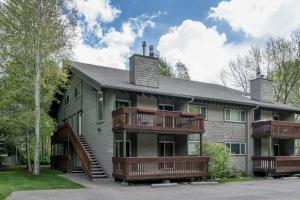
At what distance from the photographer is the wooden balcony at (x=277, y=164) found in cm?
2181

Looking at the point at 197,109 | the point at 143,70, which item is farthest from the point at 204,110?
the point at 143,70

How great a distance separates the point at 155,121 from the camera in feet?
59.0

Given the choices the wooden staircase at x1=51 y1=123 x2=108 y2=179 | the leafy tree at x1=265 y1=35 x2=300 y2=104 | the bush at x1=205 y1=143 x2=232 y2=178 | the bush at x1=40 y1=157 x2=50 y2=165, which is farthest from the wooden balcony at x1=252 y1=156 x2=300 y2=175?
the bush at x1=40 y1=157 x2=50 y2=165

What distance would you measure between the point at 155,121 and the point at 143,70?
386 cm

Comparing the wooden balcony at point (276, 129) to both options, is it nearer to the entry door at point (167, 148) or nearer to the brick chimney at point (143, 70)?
the entry door at point (167, 148)

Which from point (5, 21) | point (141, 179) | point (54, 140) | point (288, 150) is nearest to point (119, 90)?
point (141, 179)

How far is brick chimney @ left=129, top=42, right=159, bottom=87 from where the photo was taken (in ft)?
66.3

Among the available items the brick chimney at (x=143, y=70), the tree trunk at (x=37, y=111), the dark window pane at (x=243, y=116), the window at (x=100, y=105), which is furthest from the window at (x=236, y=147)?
the tree trunk at (x=37, y=111)

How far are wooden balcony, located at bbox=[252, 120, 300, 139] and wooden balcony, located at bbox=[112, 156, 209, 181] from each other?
6341 millimetres

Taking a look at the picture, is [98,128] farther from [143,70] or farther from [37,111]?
[143,70]

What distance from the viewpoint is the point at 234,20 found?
1164 inches

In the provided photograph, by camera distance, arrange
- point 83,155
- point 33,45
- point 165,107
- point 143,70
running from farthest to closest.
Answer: point 165,107
point 143,70
point 33,45
point 83,155

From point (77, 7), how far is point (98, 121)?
23.9ft

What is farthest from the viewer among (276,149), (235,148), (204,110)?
(276,149)
